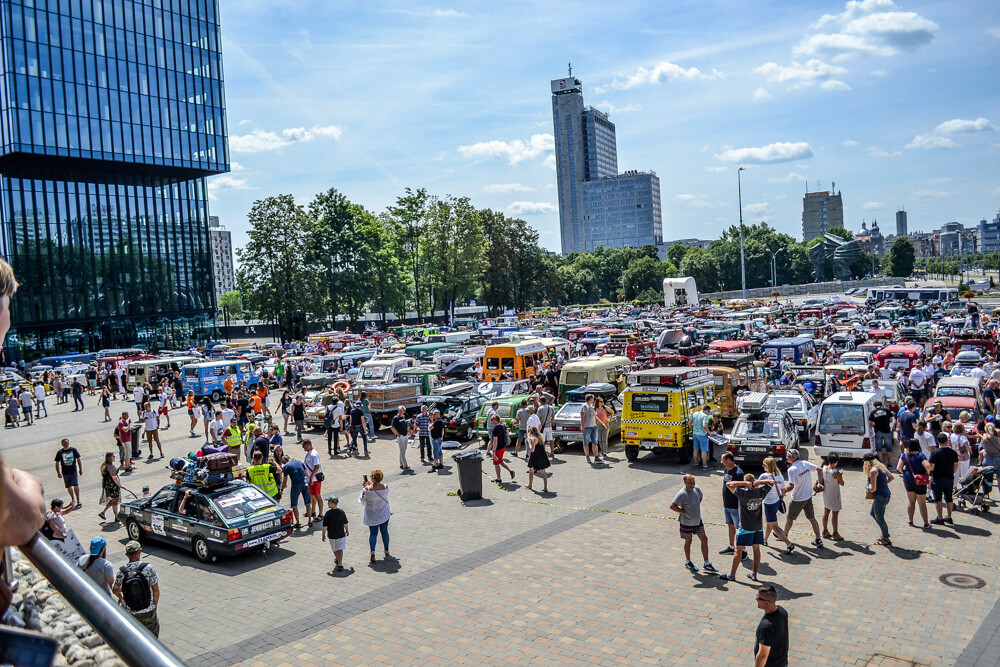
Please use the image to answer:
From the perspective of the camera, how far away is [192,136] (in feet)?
244

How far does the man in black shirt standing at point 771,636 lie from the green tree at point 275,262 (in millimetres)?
67608

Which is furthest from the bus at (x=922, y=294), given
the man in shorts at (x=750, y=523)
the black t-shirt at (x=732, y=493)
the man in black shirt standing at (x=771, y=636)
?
the man in black shirt standing at (x=771, y=636)

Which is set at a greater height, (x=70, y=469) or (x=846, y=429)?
(x=70, y=469)

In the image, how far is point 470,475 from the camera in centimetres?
1591

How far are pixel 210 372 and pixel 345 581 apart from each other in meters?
27.2

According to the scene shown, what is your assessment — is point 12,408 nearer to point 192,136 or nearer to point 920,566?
point 920,566

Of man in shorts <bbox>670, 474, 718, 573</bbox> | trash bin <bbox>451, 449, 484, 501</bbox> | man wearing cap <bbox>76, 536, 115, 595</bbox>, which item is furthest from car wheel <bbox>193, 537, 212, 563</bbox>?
man in shorts <bbox>670, 474, 718, 573</bbox>

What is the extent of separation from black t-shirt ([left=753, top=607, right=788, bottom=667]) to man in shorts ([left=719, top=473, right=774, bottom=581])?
3.89 meters

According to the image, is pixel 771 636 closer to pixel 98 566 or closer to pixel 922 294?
pixel 98 566

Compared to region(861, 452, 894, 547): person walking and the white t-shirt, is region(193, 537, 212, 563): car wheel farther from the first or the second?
region(861, 452, 894, 547): person walking

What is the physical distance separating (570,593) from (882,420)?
9996mm

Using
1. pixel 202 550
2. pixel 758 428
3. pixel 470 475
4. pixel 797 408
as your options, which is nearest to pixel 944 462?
pixel 758 428

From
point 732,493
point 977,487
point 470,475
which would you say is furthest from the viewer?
point 470,475

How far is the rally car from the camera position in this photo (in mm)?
12586
